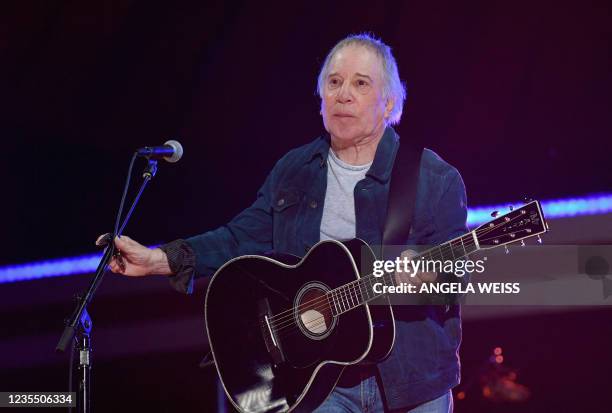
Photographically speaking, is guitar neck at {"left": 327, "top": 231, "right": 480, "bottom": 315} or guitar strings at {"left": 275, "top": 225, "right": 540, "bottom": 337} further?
guitar strings at {"left": 275, "top": 225, "right": 540, "bottom": 337}

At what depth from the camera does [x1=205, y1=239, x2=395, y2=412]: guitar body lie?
259 cm

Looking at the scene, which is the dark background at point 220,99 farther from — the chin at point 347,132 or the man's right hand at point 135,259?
the man's right hand at point 135,259

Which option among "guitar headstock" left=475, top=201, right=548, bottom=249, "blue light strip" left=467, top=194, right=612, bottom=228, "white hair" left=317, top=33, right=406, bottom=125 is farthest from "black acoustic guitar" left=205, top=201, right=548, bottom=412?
"blue light strip" left=467, top=194, right=612, bottom=228

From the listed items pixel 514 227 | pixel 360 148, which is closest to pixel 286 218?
pixel 360 148

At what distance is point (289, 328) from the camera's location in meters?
2.79

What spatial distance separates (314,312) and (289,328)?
0.40ft

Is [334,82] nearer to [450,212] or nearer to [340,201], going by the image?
[340,201]

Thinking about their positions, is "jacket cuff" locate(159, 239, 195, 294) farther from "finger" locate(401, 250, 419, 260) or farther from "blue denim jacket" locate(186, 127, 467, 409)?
"finger" locate(401, 250, 419, 260)

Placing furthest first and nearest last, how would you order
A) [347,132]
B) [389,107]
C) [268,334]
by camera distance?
[389,107]
[347,132]
[268,334]

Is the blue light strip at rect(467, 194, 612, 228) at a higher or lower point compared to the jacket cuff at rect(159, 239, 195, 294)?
higher

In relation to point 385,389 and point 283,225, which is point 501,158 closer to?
point 283,225

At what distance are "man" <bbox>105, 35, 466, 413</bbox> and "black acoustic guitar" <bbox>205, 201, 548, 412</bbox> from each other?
12cm

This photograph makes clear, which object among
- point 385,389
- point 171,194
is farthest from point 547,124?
point 171,194

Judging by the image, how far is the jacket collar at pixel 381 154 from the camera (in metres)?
2.88
